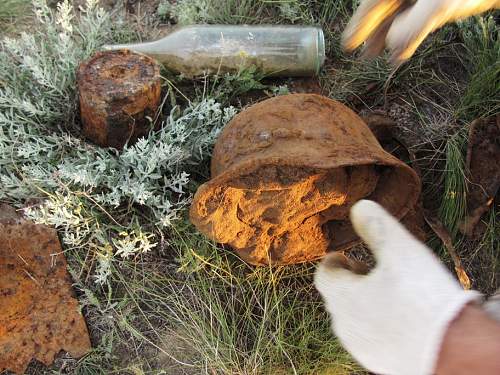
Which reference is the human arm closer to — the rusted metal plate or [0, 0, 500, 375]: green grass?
[0, 0, 500, 375]: green grass

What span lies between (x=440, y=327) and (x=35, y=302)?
166cm

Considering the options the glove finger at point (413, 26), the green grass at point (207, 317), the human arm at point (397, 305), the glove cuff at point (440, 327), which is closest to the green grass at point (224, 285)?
the green grass at point (207, 317)

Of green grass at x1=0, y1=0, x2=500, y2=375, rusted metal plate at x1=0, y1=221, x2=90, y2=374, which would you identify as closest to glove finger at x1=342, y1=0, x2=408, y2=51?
green grass at x1=0, y1=0, x2=500, y2=375

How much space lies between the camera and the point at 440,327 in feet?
4.64

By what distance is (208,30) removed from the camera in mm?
2756

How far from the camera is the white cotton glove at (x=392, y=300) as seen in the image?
57.4 inches

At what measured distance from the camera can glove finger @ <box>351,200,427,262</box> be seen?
1698mm

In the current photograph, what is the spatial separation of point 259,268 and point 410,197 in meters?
0.71

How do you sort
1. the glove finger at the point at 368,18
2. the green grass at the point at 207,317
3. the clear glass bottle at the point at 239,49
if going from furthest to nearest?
the clear glass bottle at the point at 239,49 → the green grass at the point at 207,317 → the glove finger at the point at 368,18

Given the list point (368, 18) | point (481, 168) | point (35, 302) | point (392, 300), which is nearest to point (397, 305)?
point (392, 300)

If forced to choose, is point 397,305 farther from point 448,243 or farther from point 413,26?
point 448,243

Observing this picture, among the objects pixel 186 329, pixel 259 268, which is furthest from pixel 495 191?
pixel 186 329

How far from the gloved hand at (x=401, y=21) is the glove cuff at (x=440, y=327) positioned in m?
0.76

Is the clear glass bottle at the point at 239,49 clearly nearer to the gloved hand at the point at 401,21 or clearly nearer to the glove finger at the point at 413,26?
the gloved hand at the point at 401,21
